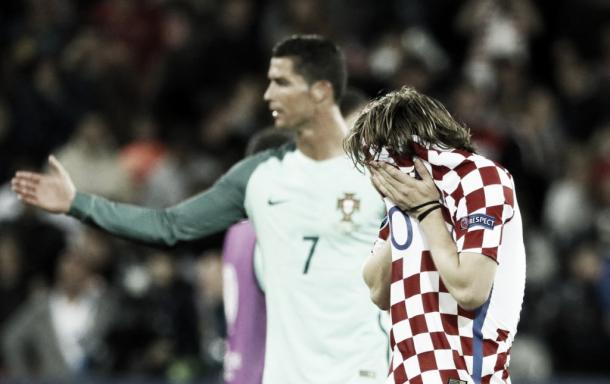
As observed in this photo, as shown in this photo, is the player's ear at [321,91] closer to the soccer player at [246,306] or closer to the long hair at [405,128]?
the soccer player at [246,306]

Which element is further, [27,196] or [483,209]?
[27,196]

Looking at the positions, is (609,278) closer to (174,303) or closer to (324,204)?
(174,303)

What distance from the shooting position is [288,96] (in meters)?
6.46

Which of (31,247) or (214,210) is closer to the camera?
(214,210)

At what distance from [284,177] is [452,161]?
200 cm

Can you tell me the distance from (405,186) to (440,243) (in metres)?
0.24

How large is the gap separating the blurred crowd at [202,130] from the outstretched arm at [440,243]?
5.15 m

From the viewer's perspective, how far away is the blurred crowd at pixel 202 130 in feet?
35.6

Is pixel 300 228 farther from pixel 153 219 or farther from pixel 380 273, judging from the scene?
pixel 380 273

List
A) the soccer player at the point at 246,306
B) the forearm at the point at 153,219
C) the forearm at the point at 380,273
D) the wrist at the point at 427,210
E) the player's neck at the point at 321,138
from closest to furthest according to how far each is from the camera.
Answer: the wrist at the point at 427,210, the forearm at the point at 380,273, the forearm at the point at 153,219, the player's neck at the point at 321,138, the soccer player at the point at 246,306

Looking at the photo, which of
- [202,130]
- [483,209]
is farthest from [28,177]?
[202,130]

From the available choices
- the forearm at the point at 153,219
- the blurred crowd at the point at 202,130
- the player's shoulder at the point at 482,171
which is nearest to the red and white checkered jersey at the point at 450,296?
the player's shoulder at the point at 482,171

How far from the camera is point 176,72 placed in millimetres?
13859

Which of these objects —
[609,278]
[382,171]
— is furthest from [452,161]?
[609,278]
